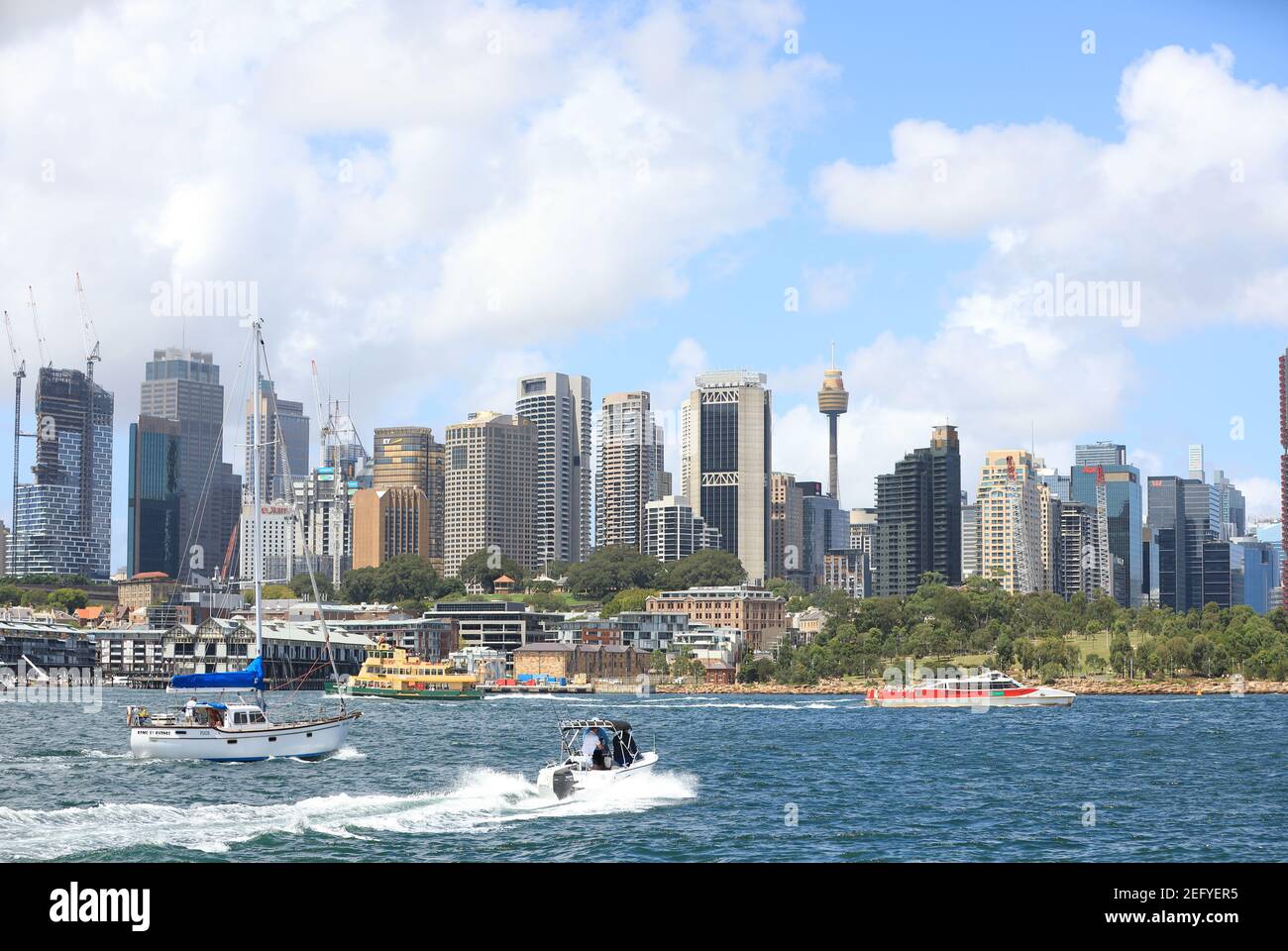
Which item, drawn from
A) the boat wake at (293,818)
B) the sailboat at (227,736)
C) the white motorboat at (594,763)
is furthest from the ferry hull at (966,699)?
the white motorboat at (594,763)

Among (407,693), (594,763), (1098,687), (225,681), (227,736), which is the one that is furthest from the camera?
(1098,687)

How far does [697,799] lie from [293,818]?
1320cm

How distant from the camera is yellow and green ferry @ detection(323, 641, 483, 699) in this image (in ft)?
502

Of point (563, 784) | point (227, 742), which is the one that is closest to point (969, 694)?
point (227, 742)

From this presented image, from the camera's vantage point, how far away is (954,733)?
90688mm

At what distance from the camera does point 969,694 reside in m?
140

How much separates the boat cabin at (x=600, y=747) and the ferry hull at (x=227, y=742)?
20.2 metres

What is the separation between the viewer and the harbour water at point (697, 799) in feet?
118

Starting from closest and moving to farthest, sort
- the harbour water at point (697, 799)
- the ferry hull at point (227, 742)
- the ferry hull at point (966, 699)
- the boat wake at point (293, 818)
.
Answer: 1. the boat wake at point (293, 818)
2. the harbour water at point (697, 799)
3. the ferry hull at point (227, 742)
4. the ferry hull at point (966, 699)

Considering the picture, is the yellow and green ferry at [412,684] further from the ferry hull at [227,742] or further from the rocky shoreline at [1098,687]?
the ferry hull at [227,742]

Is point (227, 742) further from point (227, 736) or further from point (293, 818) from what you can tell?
point (293, 818)
